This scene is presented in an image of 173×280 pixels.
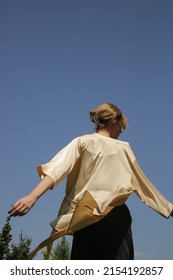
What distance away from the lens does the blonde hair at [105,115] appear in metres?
3.76

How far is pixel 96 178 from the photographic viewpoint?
3547 mm

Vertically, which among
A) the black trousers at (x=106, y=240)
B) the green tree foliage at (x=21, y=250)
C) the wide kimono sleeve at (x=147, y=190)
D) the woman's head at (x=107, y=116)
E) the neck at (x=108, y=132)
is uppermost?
the woman's head at (x=107, y=116)

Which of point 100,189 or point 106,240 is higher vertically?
point 100,189

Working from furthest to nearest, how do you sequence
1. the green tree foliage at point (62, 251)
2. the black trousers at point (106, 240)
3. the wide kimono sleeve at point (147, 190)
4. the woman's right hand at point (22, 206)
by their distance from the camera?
the green tree foliage at point (62, 251) < the wide kimono sleeve at point (147, 190) < the black trousers at point (106, 240) < the woman's right hand at point (22, 206)

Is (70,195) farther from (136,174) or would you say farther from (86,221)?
(136,174)

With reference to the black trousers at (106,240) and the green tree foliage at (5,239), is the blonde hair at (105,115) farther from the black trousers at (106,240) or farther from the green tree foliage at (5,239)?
the green tree foliage at (5,239)

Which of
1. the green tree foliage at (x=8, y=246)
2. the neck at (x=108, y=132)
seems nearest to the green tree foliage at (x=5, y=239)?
the green tree foliage at (x=8, y=246)

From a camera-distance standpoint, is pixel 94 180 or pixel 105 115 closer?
pixel 94 180

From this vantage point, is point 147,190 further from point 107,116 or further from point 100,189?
point 107,116

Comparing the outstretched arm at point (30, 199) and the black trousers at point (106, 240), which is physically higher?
the outstretched arm at point (30, 199)

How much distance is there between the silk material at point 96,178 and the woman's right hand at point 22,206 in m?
0.38

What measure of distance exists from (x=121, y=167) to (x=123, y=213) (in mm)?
401

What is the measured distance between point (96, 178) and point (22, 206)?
797 millimetres

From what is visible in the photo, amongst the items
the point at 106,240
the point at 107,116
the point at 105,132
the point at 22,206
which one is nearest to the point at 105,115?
the point at 107,116
